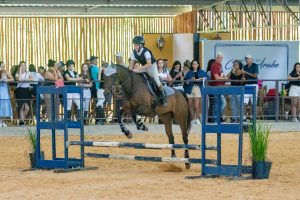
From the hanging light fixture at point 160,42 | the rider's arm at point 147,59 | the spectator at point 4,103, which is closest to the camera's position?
the rider's arm at point 147,59

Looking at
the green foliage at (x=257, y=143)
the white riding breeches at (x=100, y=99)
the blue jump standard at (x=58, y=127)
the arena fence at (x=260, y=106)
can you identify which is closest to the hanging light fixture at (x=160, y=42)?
the arena fence at (x=260, y=106)

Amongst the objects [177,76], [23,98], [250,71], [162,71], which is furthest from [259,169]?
[250,71]

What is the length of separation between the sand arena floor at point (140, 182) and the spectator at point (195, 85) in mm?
6346

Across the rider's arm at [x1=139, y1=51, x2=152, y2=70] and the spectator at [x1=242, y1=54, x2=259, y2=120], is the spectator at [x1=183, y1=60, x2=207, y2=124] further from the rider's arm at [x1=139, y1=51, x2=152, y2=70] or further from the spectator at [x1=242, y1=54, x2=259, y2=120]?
the rider's arm at [x1=139, y1=51, x2=152, y2=70]

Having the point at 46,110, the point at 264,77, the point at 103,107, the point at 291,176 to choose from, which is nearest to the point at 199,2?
the point at 264,77

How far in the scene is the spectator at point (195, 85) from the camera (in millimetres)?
26031

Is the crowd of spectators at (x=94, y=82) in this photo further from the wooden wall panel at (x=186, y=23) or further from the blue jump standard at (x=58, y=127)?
the blue jump standard at (x=58, y=127)

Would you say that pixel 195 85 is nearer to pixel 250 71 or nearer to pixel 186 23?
pixel 250 71

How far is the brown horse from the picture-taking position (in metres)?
16.8

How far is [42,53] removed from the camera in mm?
36438

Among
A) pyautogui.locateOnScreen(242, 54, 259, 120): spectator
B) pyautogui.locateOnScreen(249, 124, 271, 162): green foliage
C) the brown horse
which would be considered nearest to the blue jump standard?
the brown horse

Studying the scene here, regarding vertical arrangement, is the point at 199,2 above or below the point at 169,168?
above

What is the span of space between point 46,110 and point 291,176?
990cm

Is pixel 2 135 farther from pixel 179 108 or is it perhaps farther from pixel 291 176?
pixel 291 176
